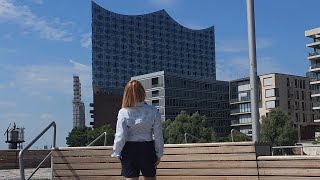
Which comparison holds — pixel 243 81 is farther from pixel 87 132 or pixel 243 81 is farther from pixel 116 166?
pixel 116 166

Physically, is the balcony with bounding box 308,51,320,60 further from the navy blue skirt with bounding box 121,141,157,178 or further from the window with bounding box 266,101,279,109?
the navy blue skirt with bounding box 121,141,157,178

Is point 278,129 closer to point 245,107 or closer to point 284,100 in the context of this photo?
point 284,100

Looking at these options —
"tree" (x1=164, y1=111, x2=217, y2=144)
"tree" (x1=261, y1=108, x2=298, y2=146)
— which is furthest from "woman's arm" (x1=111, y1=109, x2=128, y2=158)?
"tree" (x1=164, y1=111, x2=217, y2=144)

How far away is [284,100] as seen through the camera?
116 meters

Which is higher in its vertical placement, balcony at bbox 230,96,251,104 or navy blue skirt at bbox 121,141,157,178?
balcony at bbox 230,96,251,104

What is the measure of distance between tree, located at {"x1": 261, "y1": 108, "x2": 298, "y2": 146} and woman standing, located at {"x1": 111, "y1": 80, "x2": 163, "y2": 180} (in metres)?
80.1

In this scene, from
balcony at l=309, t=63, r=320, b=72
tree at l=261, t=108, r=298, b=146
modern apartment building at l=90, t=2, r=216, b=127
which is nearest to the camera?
tree at l=261, t=108, r=298, b=146

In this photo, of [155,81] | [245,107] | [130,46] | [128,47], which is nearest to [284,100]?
[245,107]

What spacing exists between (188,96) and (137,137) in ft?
421

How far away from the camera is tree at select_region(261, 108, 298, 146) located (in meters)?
84.1

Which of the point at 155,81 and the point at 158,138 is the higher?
the point at 155,81

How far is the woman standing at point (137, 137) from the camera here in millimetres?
5980

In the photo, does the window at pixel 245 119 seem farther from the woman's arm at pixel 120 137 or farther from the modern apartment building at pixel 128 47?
the woman's arm at pixel 120 137

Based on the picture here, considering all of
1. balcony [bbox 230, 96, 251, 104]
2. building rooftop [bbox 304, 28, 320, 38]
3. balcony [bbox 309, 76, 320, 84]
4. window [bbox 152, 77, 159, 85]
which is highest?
building rooftop [bbox 304, 28, 320, 38]
